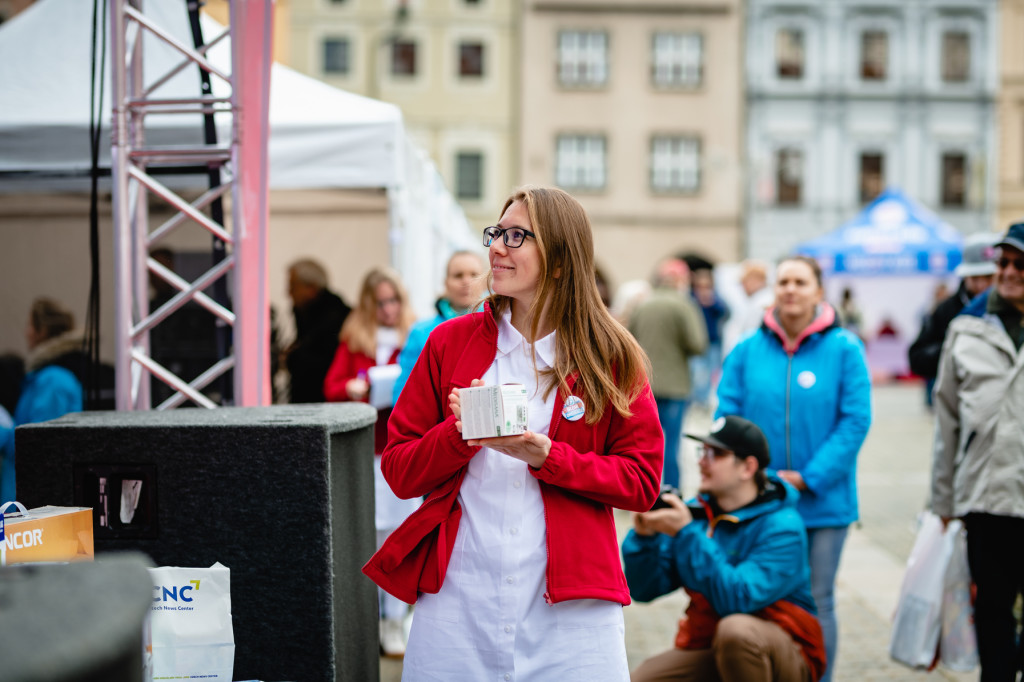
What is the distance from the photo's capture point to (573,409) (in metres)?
2.26

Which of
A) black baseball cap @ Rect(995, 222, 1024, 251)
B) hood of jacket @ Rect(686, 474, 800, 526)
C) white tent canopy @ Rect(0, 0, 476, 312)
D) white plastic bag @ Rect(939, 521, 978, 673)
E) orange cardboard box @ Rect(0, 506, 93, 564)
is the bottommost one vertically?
white plastic bag @ Rect(939, 521, 978, 673)

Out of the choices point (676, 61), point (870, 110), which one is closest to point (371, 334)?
point (676, 61)

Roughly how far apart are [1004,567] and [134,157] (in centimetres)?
364

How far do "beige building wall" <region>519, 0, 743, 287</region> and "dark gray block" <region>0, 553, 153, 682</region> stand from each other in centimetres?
2922

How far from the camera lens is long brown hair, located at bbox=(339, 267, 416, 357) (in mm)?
5715

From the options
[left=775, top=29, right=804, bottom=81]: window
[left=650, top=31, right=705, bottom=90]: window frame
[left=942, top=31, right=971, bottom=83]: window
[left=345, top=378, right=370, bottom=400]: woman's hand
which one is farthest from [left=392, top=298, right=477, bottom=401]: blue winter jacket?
[left=942, top=31, right=971, bottom=83]: window

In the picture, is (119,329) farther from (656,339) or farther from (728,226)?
(728,226)

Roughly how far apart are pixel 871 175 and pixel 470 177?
12.5 m

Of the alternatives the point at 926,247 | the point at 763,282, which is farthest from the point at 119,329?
the point at 926,247

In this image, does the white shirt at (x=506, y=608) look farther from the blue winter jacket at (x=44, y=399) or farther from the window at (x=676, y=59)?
the window at (x=676, y=59)

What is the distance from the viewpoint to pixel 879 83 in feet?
103

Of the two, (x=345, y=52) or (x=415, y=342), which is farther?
(x=345, y=52)

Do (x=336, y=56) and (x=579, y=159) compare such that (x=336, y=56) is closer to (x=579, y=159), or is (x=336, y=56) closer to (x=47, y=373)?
(x=579, y=159)

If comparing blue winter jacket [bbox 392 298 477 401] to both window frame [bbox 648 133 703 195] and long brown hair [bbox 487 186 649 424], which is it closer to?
long brown hair [bbox 487 186 649 424]
